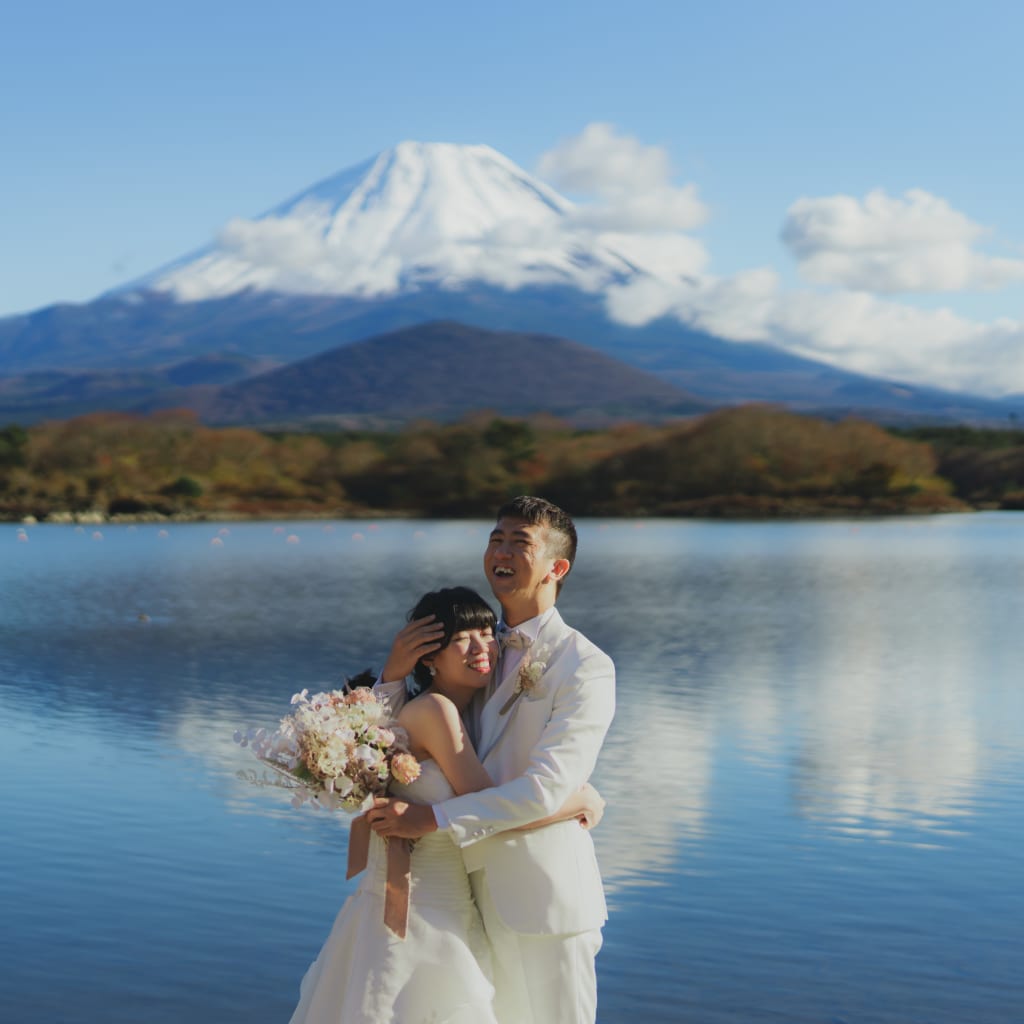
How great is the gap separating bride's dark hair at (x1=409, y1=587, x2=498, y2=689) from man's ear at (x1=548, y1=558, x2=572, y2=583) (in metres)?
0.16

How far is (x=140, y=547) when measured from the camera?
37.8 m

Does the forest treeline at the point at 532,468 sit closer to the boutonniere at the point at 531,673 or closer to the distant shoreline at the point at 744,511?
the distant shoreline at the point at 744,511

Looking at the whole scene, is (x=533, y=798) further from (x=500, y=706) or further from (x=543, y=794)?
(x=500, y=706)

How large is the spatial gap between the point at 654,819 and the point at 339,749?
4.68 meters

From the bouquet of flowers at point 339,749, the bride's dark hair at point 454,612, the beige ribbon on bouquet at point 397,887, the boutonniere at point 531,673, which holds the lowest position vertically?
the beige ribbon on bouquet at point 397,887

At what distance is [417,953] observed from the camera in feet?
10.6

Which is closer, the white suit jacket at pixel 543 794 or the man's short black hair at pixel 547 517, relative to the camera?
the white suit jacket at pixel 543 794

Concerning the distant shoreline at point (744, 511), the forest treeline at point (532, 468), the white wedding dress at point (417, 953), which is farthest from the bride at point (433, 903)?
the forest treeline at point (532, 468)

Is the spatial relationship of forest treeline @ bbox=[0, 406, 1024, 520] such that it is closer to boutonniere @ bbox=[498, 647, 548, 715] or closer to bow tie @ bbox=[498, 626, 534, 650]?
bow tie @ bbox=[498, 626, 534, 650]

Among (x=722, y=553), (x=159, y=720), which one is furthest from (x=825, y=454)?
(x=159, y=720)

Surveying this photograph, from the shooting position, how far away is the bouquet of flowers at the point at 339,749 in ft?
10.3

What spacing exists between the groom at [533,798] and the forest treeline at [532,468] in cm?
6004

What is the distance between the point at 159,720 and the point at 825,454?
5943 centimetres

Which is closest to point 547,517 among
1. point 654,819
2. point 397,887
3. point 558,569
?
point 558,569
